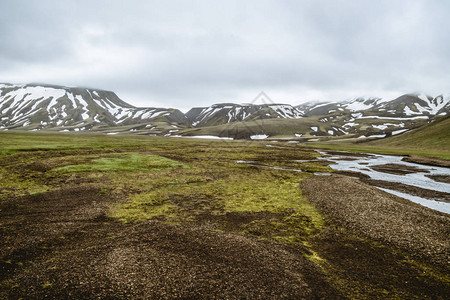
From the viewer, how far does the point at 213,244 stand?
16.5 metres

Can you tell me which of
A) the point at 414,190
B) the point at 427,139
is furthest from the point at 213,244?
the point at 427,139

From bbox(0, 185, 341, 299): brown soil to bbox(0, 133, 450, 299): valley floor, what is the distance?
65 mm

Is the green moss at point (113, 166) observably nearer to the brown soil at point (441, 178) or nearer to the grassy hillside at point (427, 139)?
the brown soil at point (441, 178)

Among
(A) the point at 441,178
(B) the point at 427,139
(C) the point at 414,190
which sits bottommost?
(C) the point at 414,190

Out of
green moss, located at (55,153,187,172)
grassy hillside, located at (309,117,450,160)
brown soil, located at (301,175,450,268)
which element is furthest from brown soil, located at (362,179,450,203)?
grassy hillside, located at (309,117,450,160)

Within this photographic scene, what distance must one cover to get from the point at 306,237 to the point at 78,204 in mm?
24163

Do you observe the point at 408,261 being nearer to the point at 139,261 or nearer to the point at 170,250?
the point at 170,250

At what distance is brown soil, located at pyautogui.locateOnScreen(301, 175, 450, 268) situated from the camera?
56.4 feet

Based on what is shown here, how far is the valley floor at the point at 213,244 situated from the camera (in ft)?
39.3

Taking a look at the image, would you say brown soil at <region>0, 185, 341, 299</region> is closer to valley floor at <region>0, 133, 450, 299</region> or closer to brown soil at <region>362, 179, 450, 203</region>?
valley floor at <region>0, 133, 450, 299</region>

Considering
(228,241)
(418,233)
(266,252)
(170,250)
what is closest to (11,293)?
(170,250)

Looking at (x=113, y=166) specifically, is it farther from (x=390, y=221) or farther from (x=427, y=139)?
(x=427, y=139)

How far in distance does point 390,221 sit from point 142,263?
22300 mm

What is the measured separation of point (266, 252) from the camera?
1570 cm
